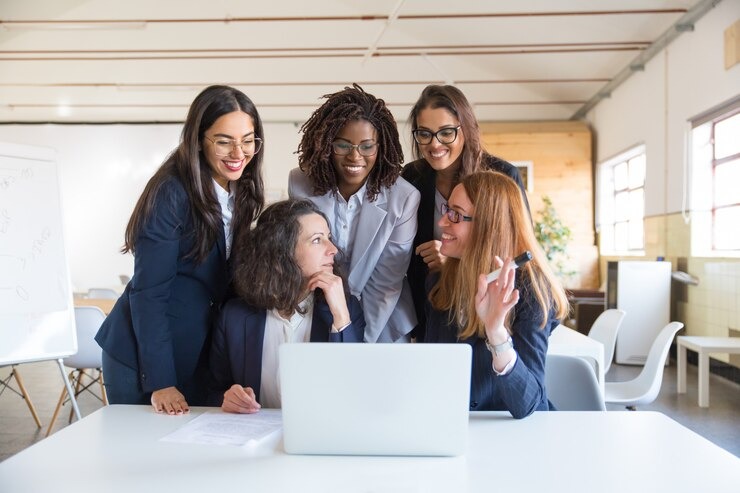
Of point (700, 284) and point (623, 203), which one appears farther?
point (623, 203)

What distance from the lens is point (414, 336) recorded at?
7.65ft

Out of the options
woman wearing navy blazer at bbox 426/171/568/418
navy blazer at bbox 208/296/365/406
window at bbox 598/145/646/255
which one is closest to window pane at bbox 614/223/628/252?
window at bbox 598/145/646/255

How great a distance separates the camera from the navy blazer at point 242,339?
188cm

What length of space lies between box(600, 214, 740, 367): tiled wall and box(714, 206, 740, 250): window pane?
16 centimetres

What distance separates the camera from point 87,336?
13.4 feet

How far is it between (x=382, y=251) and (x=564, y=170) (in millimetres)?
8287

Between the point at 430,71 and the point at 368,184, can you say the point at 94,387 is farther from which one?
the point at 430,71

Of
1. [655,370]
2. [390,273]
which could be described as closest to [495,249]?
[390,273]

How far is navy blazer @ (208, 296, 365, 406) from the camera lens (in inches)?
73.9

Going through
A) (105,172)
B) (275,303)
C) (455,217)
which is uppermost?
(105,172)

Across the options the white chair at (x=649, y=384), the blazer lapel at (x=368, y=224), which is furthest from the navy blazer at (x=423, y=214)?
the white chair at (x=649, y=384)

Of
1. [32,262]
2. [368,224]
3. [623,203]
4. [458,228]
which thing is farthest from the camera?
[623,203]

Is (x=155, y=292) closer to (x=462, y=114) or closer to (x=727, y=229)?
(x=462, y=114)

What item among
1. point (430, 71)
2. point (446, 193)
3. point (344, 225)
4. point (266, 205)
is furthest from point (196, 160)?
point (430, 71)
